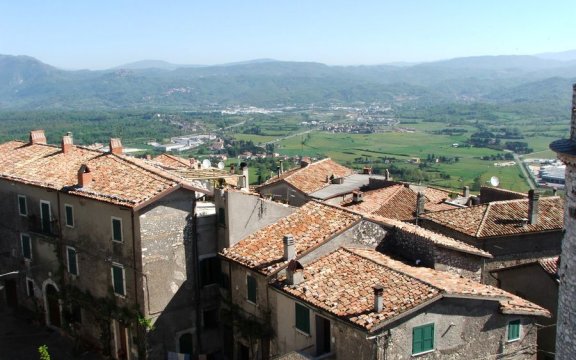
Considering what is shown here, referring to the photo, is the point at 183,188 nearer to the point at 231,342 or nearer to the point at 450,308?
the point at 231,342

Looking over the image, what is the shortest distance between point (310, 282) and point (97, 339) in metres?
10.7

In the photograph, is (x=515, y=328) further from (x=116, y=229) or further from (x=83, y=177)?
(x=83, y=177)

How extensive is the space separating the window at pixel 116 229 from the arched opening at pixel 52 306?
20.6 feet

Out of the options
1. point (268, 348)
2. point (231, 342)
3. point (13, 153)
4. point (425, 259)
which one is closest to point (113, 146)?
point (13, 153)

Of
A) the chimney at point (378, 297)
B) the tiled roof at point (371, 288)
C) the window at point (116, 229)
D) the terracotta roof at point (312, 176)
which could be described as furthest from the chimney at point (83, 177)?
the terracotta roof at point (312, 176)

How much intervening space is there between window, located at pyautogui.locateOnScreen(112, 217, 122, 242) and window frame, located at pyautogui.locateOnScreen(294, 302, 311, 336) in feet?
24.6

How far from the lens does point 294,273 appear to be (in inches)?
804

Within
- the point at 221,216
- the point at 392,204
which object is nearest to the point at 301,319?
the point at 221,216

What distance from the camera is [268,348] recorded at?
22141 millimetres

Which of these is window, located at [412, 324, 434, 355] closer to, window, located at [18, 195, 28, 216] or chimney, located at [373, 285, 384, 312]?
chimney, located at [373, 285, 384, 312]

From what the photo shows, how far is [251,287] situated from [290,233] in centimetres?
247

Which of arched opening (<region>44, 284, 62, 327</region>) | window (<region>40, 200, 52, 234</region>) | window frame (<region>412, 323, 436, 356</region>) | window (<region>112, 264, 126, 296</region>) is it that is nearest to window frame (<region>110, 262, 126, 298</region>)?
window (<region>112, 264, 126, 296</region>)

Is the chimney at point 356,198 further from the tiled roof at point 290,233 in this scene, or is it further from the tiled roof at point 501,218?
the tiled roof at point 290,233

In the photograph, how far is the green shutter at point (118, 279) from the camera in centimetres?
2392
